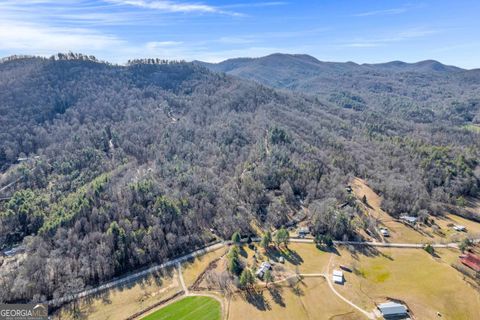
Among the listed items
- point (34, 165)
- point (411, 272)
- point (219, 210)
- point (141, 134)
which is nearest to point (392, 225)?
point (411, 272)

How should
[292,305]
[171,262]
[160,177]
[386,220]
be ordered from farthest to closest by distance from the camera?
[160,177], [386,220], [171,262], [292,305]

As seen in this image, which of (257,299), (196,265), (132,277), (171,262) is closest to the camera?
(257,299)

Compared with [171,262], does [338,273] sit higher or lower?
higher

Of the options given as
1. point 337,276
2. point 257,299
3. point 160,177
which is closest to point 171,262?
point 257,299

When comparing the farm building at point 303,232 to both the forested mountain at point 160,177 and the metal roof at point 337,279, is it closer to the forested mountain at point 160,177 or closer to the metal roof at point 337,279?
the forested mountain at point 160,177

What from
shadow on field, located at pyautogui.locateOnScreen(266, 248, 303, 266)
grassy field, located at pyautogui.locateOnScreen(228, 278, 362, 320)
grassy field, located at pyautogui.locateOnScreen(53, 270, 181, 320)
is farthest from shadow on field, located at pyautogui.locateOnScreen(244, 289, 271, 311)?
grassy field, located at pyautogui.locateOnScreen(53, 270, 181, 320)

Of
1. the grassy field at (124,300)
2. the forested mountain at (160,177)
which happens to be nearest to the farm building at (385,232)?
the forested mountain at (160,177)

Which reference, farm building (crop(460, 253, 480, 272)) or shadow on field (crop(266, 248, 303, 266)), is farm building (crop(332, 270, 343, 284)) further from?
farm building (crop(460, 253, 480, 272))

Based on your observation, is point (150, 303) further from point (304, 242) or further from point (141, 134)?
point (141, 134)

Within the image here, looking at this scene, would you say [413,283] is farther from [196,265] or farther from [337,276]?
[196,265]
